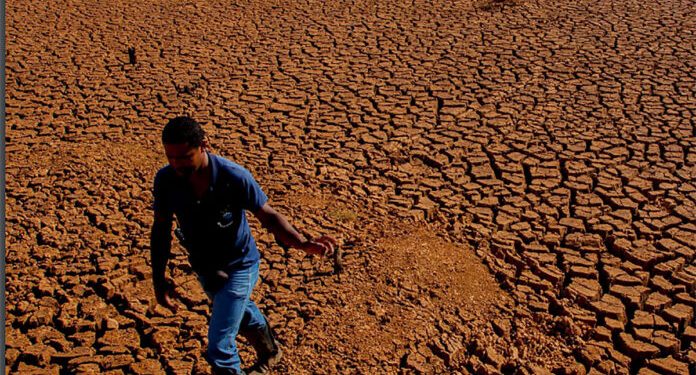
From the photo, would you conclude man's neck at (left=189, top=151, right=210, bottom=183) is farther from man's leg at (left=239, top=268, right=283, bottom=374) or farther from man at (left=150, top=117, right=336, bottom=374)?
man's leg at (left=239, top=268, right=283, bottom=374)

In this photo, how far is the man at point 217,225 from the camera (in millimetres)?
3018

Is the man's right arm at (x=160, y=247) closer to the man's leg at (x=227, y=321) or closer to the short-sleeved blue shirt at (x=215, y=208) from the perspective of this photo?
the short-sleeved blue shirt at (x=215, y=208)

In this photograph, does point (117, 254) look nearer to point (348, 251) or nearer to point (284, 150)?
point (348, 251)

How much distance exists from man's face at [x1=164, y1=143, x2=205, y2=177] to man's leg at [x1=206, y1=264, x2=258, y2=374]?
0.44 m

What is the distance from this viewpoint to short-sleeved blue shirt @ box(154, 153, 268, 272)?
9.94 ft

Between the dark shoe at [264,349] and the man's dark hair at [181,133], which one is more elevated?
the man's dark hair at [181,133]

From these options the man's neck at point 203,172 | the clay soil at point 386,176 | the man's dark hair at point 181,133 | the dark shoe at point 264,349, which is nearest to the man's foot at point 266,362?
the dark shoe at point 264,349

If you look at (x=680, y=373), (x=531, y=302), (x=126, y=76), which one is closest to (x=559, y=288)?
(x=531, y=302)

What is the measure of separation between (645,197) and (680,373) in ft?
5.67

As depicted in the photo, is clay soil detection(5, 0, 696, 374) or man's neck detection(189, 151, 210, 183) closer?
man's neck detection(189, 151, 210, 183)

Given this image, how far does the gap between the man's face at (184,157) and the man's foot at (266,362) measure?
0.96 metres

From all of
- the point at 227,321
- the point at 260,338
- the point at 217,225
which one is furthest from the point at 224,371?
the point at 217,225

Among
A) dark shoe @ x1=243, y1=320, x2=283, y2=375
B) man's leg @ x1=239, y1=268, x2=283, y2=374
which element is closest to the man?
man's leg @ x1=239, y1=268, x2=283, y2=374

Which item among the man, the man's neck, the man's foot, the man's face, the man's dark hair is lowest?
the man's foot
